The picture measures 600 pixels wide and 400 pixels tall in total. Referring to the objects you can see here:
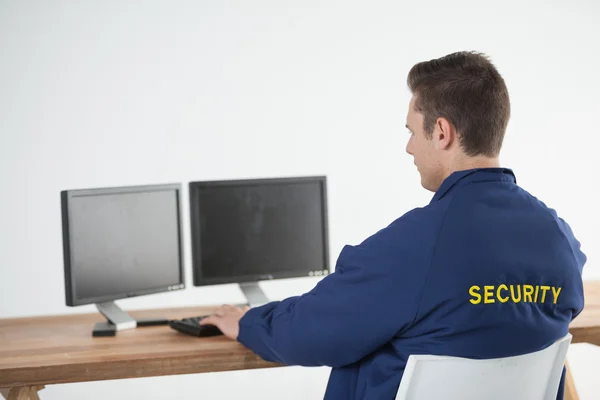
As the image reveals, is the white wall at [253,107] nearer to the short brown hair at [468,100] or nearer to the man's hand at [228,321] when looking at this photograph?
the man's hand at [228,321]

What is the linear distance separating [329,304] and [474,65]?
2.04ft

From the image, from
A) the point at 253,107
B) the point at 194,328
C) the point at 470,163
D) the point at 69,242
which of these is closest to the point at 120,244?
the point at 69,242

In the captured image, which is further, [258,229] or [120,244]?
[258,229]

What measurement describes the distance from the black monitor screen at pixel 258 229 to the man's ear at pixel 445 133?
1.11 meters

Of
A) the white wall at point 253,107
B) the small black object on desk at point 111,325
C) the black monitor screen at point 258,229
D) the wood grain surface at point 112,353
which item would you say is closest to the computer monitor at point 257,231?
the black monitor screen at point 258,229

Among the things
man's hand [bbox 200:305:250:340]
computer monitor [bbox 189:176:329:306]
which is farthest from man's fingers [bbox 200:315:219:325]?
computer monitor [bbox 189:176:329:306]

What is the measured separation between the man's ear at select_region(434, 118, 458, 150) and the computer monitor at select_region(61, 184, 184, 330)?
120 cm

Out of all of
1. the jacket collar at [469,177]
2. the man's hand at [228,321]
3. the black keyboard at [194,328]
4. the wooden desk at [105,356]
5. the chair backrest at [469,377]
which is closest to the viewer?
the chair backrest at [469,377]

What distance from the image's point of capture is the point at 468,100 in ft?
6.02

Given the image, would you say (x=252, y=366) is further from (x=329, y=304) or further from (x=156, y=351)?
(x=329, y=304)

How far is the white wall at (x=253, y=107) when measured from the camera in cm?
421

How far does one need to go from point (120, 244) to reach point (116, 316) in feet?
0.75

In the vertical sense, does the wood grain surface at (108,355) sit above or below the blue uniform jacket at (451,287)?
below

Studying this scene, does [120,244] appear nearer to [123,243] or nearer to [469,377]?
[123,243]
